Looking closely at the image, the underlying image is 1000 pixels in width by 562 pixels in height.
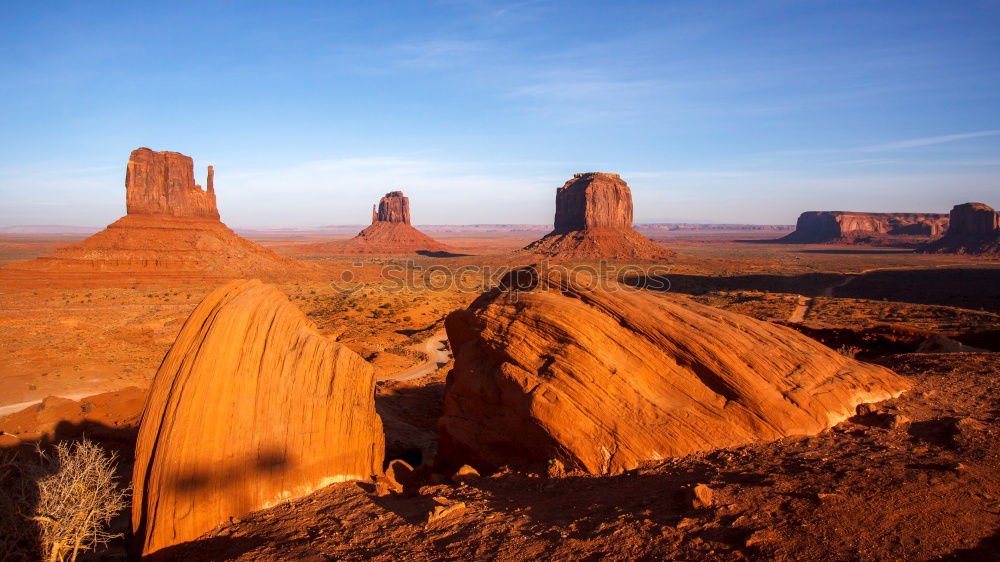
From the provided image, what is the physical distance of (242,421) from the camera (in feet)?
26.7

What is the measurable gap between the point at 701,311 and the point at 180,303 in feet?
147

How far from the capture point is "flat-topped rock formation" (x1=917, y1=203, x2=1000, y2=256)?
11616cm

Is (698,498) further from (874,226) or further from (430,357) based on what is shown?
(874,226)

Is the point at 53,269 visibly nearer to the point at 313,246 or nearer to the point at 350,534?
the point at 350,534

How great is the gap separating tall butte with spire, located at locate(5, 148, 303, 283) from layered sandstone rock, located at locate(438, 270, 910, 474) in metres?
57.3

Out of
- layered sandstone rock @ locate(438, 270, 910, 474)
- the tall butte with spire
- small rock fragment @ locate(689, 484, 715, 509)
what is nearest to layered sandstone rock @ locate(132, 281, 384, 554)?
layered sandstone rock @ locate(438, 270, 910, 474)

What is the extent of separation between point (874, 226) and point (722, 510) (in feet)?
671

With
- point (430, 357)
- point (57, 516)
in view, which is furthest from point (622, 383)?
point (430, 357)

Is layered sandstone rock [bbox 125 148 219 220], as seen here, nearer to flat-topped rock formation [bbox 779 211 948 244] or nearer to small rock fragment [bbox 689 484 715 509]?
small rock fragment [bbox 689 484 715 509]

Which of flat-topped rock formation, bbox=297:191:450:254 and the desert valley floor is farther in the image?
flat-topped rock formation, bbox=297:191:450:254

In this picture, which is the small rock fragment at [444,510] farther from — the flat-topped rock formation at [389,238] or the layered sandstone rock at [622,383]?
the flat-topped rock formation at [389,238]

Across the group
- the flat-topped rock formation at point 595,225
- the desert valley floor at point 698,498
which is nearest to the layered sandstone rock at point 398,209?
the flat-topped rock formation at point 595,225

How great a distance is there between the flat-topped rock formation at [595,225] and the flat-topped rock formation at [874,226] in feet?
308

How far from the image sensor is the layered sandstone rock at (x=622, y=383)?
8328 millimetres
